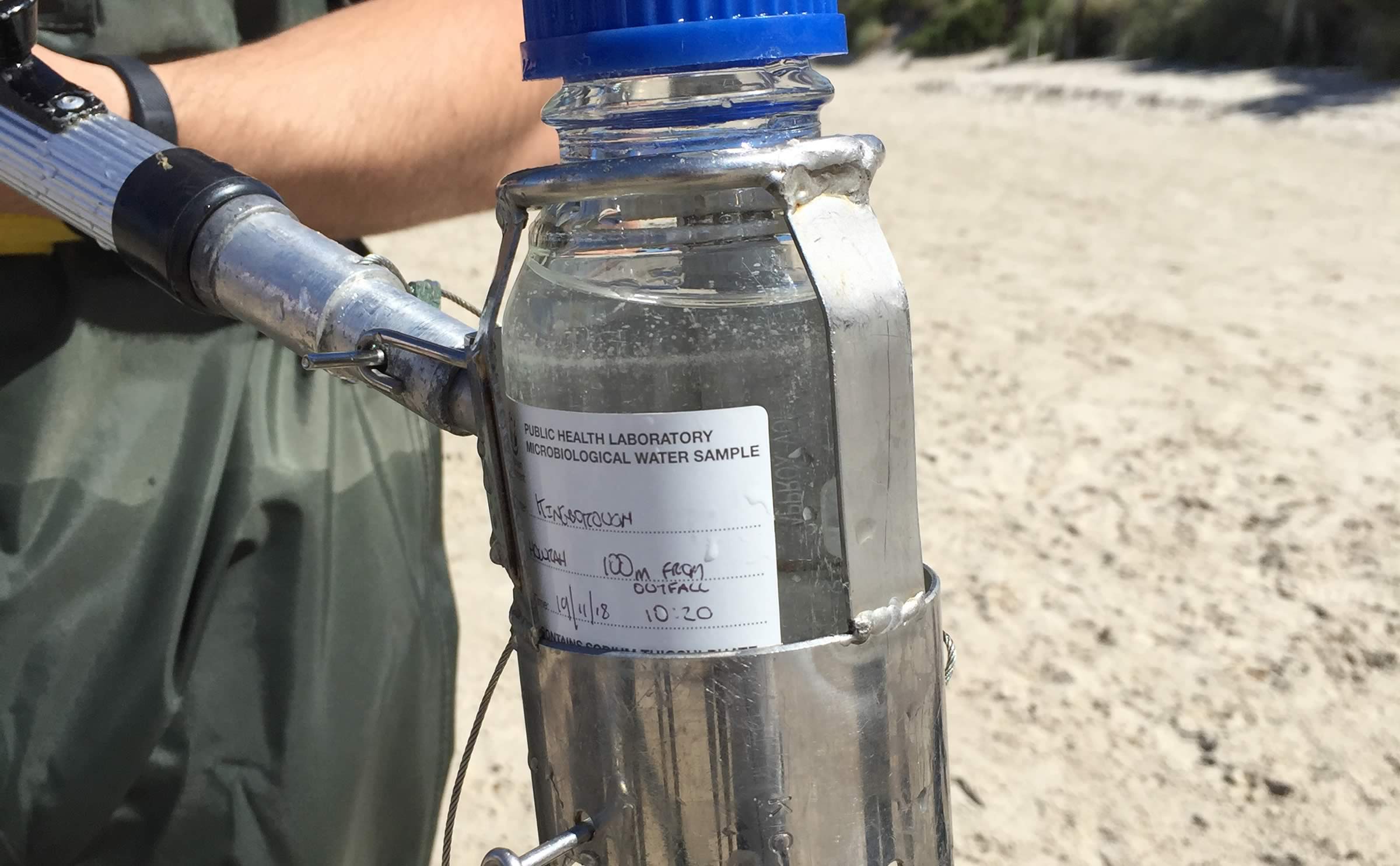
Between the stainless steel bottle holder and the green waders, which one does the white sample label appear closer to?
the stainless steel bottle holder

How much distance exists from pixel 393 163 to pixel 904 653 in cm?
71

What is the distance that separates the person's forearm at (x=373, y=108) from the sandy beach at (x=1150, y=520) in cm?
202

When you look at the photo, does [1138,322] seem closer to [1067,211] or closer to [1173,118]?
[1067,211]

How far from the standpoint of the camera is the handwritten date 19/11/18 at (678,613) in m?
0.66

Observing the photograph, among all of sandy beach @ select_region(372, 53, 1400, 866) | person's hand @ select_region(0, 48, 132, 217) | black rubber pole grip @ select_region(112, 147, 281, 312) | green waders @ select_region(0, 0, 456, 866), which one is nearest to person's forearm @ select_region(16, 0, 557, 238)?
person's hand @ select_region(0, 48, 132, 217)

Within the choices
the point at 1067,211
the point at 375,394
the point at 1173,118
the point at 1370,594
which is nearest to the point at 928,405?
the point at 1370,594

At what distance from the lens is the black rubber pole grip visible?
0.79 m

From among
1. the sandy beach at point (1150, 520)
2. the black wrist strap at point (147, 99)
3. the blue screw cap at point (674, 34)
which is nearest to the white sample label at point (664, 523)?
the blue screw cap at point (674, 34)

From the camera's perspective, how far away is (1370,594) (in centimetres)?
360

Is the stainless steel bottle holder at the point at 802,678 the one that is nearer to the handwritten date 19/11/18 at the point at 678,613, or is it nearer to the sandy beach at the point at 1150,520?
the handwritten date 19/11/18 at the point at 678,613

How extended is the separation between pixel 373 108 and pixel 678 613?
680 mm

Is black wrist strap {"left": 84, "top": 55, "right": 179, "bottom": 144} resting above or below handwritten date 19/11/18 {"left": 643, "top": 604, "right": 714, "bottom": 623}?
above

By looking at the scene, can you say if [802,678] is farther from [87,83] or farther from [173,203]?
[87,83]

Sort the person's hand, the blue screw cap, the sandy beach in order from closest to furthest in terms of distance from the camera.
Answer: the blue screw cap
the person's hand
the sandy beach
